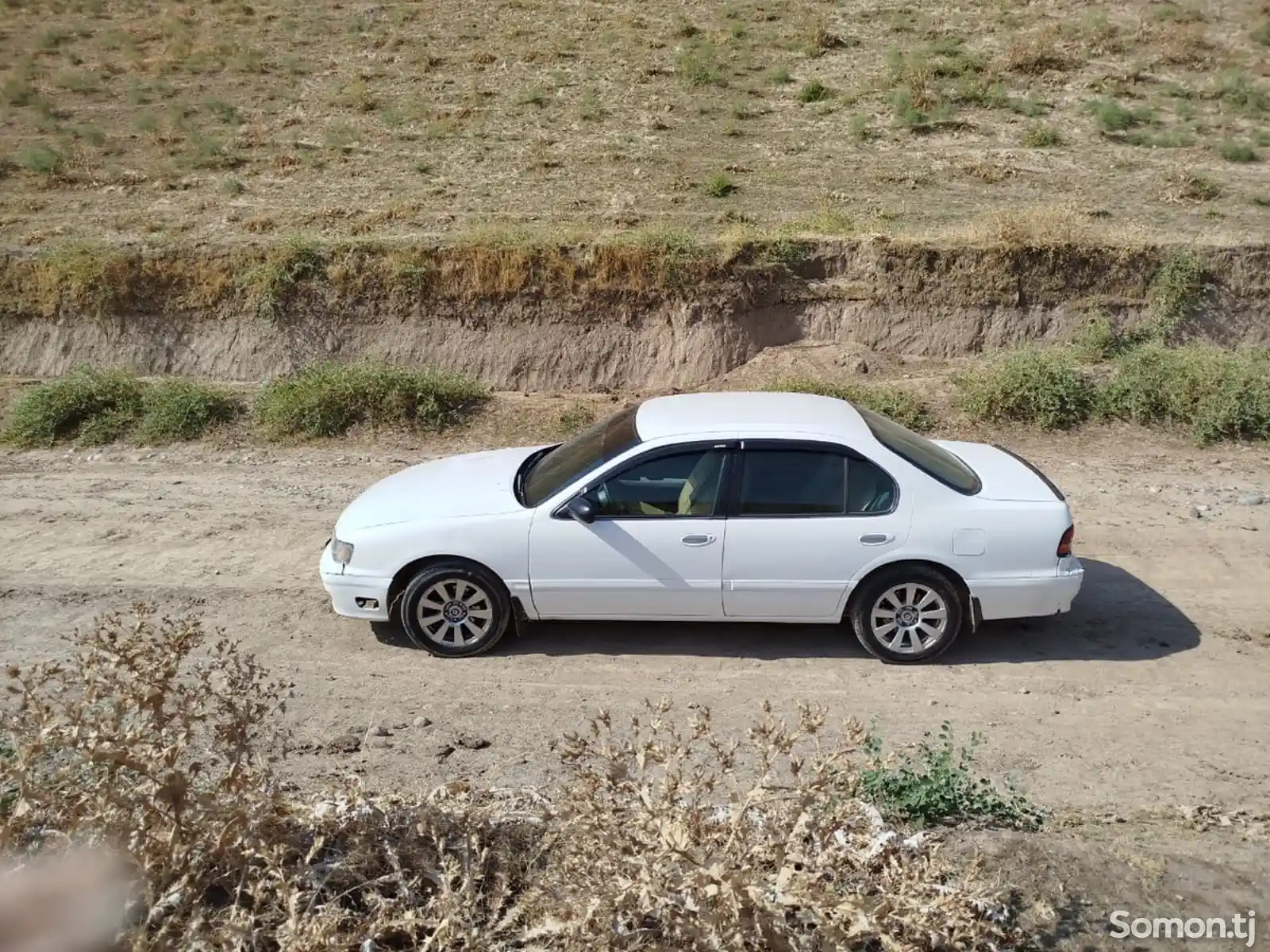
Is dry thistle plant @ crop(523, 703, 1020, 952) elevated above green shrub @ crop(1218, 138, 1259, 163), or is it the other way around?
green shrub @ crop(1218, 138, 1259, 163)

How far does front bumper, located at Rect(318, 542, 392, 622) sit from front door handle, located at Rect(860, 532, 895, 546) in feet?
9.28

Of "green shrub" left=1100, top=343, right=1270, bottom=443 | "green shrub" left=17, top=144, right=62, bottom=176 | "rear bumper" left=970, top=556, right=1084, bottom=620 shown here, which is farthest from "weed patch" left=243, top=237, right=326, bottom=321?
"rear bumper" left=970, top=556, right=1084, bottom=620

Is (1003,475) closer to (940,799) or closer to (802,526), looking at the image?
(802,526)

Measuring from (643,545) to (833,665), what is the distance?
4.40 ft

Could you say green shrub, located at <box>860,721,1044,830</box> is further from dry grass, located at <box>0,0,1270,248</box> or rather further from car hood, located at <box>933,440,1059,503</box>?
dry grass, located at <box>0,0,1270,248</box>

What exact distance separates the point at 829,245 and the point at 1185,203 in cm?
692

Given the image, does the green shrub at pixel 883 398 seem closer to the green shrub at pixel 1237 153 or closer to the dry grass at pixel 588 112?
the dry grass at pixel 588 112

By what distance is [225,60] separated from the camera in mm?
25219

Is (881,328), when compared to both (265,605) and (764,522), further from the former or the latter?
(265,605)

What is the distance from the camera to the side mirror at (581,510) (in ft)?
20.4

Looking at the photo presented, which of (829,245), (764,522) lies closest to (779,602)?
(764,522)

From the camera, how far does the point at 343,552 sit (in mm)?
6461

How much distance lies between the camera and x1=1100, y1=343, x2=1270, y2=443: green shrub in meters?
10.5

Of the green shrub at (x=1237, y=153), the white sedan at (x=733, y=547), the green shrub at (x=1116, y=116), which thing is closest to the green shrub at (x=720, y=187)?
the green shrub at (x=1116, y=116)
